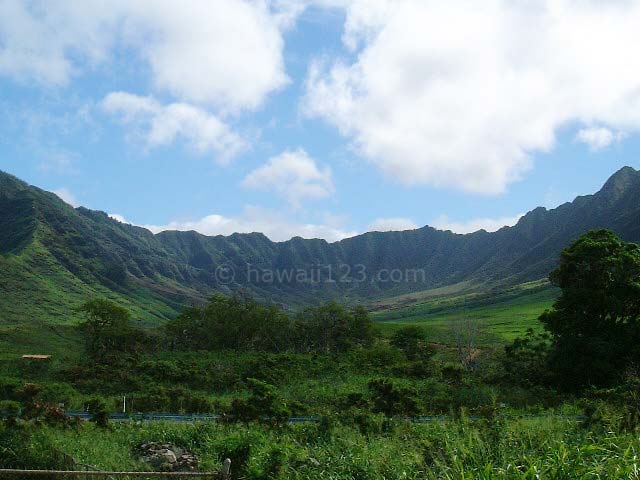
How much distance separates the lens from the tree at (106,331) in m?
52.6

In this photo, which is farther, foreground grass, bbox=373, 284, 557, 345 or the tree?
foreground grass, bbox=373, 284, 557, 345

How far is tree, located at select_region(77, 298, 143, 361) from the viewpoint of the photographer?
52562mm

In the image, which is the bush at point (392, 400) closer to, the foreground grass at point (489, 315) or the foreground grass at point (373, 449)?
the foreground grass at point (373, 449)

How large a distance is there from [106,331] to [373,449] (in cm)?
4875

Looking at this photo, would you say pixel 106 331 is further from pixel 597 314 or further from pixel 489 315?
pixel 489 315

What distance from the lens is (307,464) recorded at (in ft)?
31.2

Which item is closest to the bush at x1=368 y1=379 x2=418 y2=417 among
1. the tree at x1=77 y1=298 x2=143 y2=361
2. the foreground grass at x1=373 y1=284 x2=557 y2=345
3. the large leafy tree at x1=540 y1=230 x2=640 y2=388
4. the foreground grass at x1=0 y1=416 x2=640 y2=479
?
the foreground grass at x1=0 y1=416 x2=640 y2=479

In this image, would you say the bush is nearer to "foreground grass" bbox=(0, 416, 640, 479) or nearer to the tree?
"foreground grass" bbox=(0, 416, 640, 479)

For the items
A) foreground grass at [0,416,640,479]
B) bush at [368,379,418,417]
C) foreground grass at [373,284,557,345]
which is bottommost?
foreground grass at [373,284,557,345]

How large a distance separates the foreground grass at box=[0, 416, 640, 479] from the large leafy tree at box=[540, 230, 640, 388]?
18.3 metres

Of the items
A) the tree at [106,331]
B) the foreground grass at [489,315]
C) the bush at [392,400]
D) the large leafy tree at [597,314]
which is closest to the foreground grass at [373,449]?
the bush at [392,400]

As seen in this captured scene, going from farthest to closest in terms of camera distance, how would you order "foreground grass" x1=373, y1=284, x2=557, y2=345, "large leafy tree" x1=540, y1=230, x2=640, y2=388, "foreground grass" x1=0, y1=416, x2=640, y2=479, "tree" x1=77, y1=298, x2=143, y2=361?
1. "foreground grass" x1=373, y1=284, x2=557, y2=345
2. "tree" x1=77, y1=298, x2=143, y2=361
3. "large leafy tree" x1=540, y1=230, x2=640, y2=388
4. "foreground grass" x1=0, y1=416, x2=640, y2=479

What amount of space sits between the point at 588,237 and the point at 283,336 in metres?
36.2

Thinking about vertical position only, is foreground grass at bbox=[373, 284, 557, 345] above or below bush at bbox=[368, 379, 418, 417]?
below
